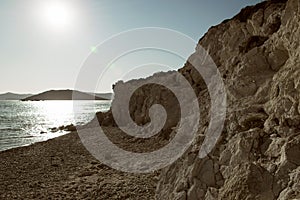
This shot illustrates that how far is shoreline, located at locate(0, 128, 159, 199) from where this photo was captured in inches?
591

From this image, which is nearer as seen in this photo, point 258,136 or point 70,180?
point 258,136

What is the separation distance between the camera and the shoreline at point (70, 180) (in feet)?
49.3

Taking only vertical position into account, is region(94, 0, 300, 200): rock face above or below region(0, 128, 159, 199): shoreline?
above

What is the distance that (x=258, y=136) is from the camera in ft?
30.7

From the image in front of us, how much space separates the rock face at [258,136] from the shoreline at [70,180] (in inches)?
152

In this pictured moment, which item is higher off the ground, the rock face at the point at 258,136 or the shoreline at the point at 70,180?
the rock face at the point at 258,136

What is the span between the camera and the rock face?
7.80 metres

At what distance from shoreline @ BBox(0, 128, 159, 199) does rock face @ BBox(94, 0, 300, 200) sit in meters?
3.85

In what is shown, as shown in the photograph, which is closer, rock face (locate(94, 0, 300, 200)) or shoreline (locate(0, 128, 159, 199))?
rock face (locate(94, 0, 300, 200))

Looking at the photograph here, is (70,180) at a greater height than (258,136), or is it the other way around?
(258,136)

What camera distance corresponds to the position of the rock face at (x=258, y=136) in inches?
307

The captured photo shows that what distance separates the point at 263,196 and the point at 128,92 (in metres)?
42.9

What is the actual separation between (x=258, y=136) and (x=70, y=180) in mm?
13356

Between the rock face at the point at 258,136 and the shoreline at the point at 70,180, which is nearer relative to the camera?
the rock face at the point at 258,136
